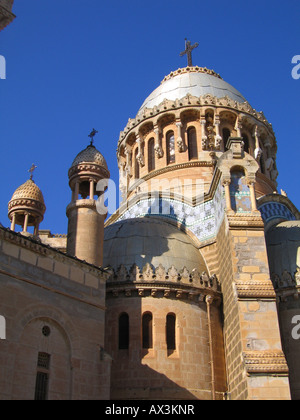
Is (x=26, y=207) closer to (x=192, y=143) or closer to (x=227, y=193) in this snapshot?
(x=192, y=143)

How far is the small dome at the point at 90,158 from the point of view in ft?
67.7

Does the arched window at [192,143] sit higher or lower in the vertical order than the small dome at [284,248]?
higher

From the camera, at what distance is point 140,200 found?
27156 mm

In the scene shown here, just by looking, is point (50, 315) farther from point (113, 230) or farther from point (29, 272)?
point (113, 230)

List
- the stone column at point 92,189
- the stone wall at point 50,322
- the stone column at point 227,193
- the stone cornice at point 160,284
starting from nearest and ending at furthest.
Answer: the stone wall at point 50,322 → the stone column at point 227,193 → the stone cornice at point 160,284 → the stone column at point 92,189

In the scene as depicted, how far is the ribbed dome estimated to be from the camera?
24641 millimetres

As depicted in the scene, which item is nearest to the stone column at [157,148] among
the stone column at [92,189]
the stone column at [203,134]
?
the stone column at [203,134]

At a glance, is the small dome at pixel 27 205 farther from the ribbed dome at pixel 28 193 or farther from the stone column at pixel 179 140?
the stone column at pixel 179 140

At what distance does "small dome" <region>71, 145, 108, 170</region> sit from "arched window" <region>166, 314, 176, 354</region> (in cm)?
676

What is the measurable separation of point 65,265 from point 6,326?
3.15 meters

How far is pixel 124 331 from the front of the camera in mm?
18984

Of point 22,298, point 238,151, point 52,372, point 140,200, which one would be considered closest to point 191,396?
point 52,372

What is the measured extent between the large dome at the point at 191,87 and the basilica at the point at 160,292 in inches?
166

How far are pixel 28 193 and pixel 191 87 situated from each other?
12.6m
